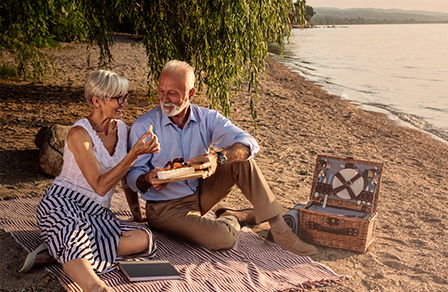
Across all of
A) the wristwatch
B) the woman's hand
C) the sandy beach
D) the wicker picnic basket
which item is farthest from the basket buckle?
the woman's hand

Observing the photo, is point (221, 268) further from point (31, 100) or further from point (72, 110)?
point (31, 100)

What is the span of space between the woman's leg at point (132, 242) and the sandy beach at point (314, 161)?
1.54 ft

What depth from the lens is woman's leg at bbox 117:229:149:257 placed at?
3.01m

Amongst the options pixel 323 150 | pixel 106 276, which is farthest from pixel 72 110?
pixel 106 276

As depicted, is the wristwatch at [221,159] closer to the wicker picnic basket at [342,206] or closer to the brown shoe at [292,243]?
the brown shoe at [292,243]

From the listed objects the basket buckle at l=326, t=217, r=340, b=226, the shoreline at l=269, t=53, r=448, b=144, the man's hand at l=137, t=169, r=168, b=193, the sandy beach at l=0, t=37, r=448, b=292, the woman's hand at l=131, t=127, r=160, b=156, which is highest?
the woman's hand at l=131, t=127, r=160, b=156

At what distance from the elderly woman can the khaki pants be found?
352 mm

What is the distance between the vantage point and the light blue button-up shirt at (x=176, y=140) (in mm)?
3389

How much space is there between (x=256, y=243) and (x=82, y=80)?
9.50 meters

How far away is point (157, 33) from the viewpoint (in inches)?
265

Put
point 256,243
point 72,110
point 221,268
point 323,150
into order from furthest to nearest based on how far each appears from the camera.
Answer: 1. point 72,110
2. point 323,150
3. point 256,243
4. point 221,268

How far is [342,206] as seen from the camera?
162 inches

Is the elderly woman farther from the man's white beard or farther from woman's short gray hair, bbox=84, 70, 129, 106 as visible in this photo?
the man's white beard

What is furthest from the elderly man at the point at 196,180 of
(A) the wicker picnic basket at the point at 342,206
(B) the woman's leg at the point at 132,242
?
(B) the woman's leg at the point at 132,242
